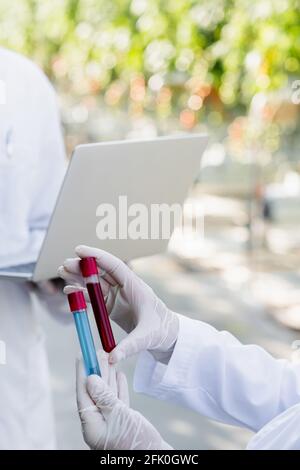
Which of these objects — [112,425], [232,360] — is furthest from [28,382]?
[112,425]

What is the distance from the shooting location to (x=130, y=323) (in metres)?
1.41

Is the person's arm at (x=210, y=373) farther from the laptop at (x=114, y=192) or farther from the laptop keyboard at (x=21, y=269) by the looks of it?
the laptop keyboard at (x=21, y=269)

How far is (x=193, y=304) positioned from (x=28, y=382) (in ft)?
14.3

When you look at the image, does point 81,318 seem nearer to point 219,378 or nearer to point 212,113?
point 219,378

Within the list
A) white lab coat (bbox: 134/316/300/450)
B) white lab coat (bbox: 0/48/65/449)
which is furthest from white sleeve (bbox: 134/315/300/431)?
white lab coat (bbox: 0/48/65/449)

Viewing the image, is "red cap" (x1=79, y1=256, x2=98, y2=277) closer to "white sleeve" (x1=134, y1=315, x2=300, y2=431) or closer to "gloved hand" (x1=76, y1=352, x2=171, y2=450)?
"gloved hand" (x1=76, y1=352, x2=171, y2=450)

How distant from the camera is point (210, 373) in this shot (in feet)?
4.83

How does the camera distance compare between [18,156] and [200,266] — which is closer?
[18,156]

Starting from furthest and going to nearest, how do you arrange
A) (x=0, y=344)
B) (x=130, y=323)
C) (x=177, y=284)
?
(x=177, y=284), (x=0, y=344), (x=130, y=323)

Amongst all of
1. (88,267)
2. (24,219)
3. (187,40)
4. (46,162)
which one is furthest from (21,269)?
(187,40)

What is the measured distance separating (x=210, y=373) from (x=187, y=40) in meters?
5.13

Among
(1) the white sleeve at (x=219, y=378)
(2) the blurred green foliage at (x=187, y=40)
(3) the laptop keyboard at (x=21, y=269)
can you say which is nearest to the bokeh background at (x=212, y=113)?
(2) the blurred green foliage at (x=187, y=40)

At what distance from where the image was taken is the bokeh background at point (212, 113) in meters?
5.51

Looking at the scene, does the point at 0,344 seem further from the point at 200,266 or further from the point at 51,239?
the point at 200,266
